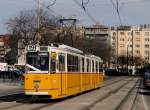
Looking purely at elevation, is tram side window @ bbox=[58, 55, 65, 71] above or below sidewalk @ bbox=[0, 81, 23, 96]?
above

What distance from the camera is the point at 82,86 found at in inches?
1294

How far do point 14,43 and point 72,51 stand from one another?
134 feet

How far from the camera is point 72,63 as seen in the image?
95.7ft

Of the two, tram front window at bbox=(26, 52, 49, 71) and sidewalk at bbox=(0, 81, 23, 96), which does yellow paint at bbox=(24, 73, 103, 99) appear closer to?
tram front window at bbox=(26, 52, 49, 71)

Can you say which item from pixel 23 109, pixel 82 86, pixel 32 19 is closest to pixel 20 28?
pixel 32 19

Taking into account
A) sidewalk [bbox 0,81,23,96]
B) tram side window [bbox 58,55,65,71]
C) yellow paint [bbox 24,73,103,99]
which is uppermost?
tram side window [bbox 58,55,65,71]

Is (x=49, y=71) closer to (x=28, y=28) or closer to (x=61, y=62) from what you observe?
(x=61, y=62)

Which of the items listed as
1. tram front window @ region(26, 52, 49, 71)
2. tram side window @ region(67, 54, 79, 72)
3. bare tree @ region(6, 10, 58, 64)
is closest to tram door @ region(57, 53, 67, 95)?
tram front window @ region(26, 52, 49, 71)

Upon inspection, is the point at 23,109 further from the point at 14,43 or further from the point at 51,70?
the point at 14,43

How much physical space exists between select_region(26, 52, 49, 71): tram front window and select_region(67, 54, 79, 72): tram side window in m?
2.57

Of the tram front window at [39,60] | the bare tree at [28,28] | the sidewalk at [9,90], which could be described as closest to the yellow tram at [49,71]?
the tram front window at [39,60]

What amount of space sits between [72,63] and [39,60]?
12.5ft

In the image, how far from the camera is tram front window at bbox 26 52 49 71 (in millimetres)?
25469

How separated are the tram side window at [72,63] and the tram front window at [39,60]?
2.57 m
